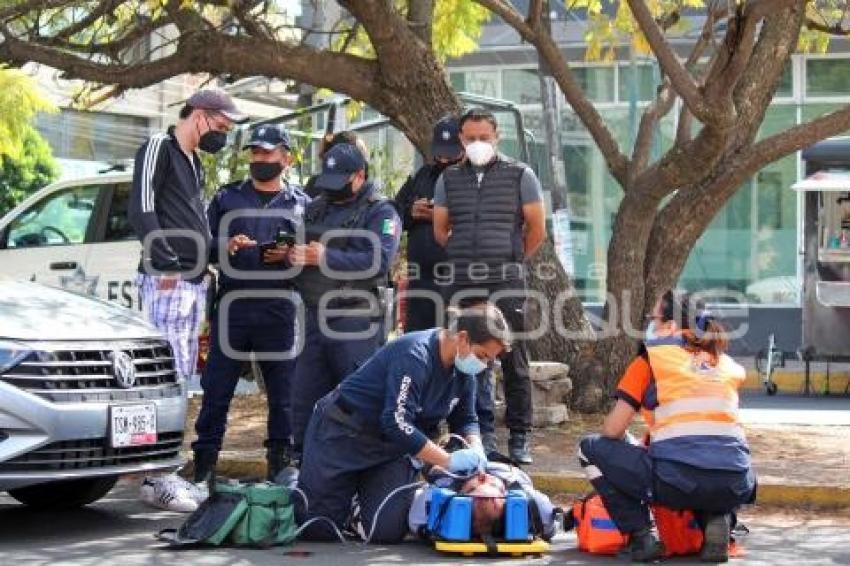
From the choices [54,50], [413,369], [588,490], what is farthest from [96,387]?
[54,50]

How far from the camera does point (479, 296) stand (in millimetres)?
9164

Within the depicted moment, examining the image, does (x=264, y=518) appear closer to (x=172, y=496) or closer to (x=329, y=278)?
(x=172, y=496)

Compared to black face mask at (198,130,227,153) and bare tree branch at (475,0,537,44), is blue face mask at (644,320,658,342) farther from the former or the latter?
bare tree branch at (475,0,537,44)

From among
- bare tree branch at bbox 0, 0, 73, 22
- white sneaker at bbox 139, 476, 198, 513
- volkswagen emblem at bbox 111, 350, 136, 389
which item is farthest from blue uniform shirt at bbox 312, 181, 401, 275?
bare tree branch at bbox 0, 0, 73, 22

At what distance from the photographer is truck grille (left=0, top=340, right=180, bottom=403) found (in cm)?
740

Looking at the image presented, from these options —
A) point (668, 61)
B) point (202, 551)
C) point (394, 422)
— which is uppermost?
point (668, 61)

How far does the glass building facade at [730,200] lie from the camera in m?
22.2

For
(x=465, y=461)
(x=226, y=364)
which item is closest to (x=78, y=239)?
(x=226, y=364)

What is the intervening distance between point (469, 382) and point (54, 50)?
5828 mm

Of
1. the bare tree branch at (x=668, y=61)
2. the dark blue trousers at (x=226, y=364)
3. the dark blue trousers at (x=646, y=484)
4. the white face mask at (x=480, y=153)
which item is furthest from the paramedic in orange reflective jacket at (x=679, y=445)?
the bare tree branch at (x=668, y=61)

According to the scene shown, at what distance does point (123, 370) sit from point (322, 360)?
4.27 feet

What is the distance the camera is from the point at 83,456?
7551mm

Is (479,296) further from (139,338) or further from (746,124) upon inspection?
(746,124)

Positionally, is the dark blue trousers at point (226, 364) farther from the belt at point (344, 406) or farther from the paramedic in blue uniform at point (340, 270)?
the belt at point (344, 406)
